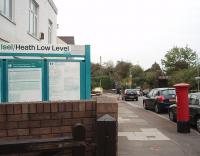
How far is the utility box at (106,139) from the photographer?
15.1 ft

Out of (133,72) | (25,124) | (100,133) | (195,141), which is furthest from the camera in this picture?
(133,72)

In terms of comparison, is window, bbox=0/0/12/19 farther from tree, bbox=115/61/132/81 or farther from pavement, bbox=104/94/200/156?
tree, bbox=115/61/132/81

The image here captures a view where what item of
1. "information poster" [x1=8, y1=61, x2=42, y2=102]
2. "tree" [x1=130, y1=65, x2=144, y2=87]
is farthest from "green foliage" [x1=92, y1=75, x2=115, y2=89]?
"information poster" [x1=8, y1=61, x2=42, y2=102]

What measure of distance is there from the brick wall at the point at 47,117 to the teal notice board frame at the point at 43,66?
4.62 feet

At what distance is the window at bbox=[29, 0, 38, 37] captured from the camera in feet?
59.8

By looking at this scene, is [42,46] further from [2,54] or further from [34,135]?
[34,135]

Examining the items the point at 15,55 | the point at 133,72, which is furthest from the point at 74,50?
the point at 133,72

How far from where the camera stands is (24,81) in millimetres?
6859

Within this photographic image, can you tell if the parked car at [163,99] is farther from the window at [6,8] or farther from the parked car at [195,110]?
the window at [6,8]

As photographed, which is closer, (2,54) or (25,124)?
(25,124)

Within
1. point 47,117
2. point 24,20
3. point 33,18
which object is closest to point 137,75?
point 33,18

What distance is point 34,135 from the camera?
5570 millimetres

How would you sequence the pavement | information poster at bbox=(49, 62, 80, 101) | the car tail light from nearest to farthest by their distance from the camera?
information poster at bbox=(49, 62, 80, 101) → the pavement → the car tail light

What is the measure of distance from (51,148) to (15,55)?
373 cm
